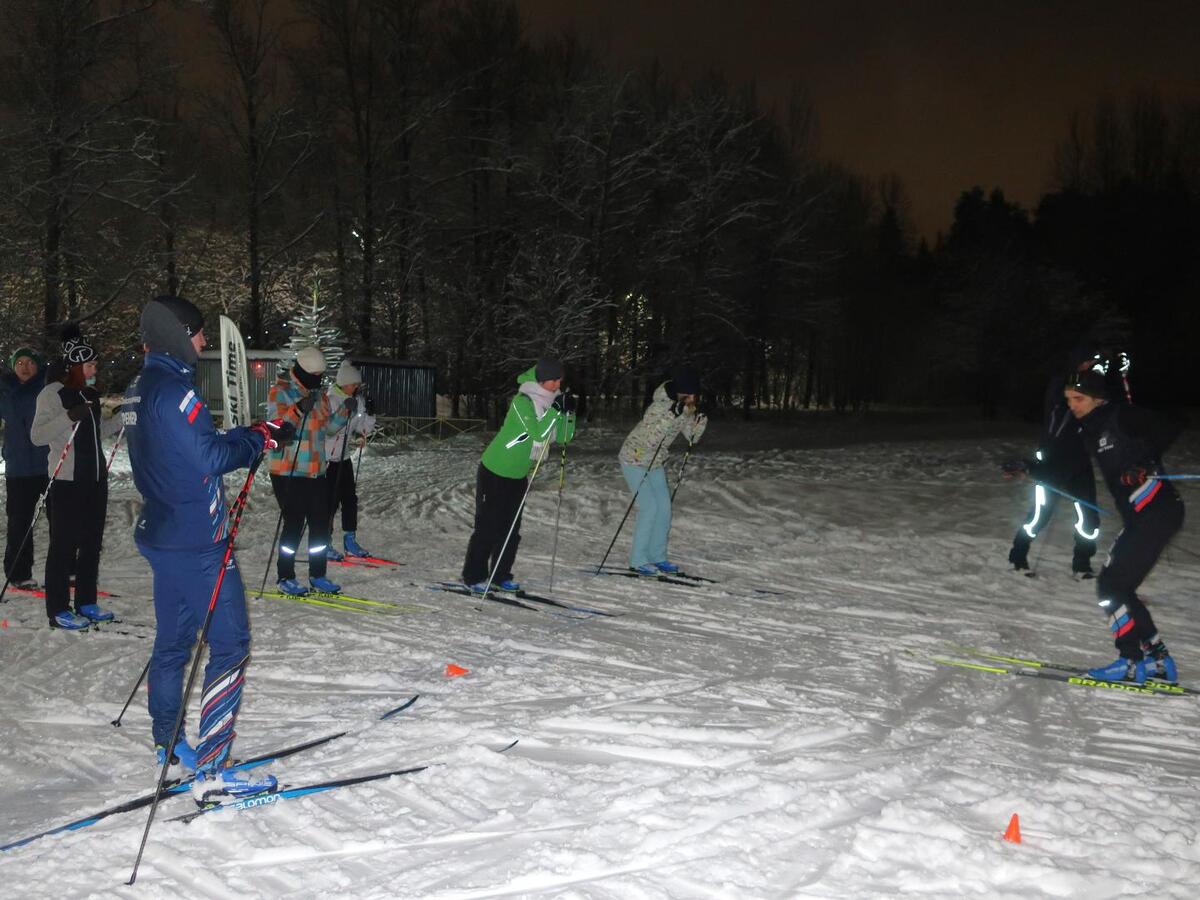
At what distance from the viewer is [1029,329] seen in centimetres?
3791

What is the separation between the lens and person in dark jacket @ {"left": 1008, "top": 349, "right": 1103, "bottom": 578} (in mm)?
8398

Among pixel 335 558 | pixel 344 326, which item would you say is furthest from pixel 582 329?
pixel 335 558

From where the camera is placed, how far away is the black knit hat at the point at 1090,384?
5.93 metres

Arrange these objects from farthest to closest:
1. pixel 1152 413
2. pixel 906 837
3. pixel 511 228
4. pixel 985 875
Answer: pixel 511 228, pixel 1152 413, pixel 906 837, pixel 985 875

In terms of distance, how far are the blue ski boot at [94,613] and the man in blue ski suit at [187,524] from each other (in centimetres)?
304

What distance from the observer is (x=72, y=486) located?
20.8 ft

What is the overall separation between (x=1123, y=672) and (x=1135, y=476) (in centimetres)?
116

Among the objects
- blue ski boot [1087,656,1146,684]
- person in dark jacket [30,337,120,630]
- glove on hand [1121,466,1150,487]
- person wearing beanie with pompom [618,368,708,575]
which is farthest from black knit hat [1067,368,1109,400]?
person in dark jacket [30,337,120,630]

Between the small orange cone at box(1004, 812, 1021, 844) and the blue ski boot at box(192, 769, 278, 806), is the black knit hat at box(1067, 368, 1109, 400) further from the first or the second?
the blue ski boot at box(192, 769, 278, 806)

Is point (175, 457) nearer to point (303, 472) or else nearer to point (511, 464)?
point (303, 472)

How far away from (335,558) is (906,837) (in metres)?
6.65

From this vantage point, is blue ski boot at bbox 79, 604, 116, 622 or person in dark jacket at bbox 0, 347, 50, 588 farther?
person in dark jacket at bbox 0, 347, 50, 588

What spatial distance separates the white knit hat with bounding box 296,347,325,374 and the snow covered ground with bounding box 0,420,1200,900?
178 centimetres

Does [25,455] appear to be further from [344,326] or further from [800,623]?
[344,326]
